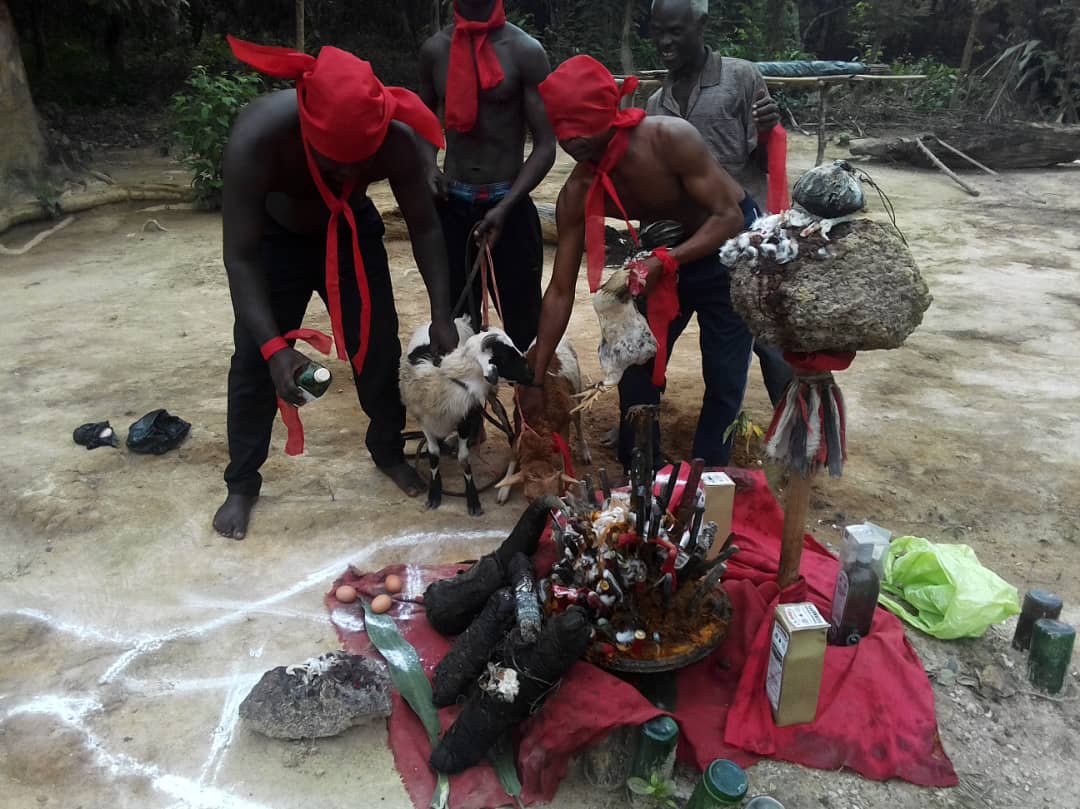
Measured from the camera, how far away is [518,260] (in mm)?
4184

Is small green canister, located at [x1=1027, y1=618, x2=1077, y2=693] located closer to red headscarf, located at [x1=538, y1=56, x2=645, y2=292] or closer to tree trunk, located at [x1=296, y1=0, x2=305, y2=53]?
red headscarf, located at [x1=538, y1=56, x2=645, y2=292]

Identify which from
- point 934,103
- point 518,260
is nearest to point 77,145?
point 518,260

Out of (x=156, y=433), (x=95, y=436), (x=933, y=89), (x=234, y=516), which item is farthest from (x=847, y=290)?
(x=933, y=89)

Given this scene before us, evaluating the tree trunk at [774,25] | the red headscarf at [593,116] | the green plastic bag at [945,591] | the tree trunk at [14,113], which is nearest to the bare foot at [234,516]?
the red headscarf at [593,116]

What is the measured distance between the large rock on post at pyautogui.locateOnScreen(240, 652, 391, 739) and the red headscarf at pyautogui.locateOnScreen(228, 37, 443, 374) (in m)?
1.64

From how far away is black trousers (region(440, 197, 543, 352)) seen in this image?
13.6 feet

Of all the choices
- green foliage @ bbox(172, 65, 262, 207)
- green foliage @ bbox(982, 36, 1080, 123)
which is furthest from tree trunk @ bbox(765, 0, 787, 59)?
green foliage @ bbox(172, 65, 262, 207)

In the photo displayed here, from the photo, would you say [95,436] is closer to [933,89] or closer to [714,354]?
[714,354]

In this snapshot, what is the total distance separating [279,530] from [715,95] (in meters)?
3.00

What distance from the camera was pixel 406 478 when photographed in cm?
413

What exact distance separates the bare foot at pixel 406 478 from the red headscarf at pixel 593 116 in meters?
1.42

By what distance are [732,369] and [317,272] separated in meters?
1.90

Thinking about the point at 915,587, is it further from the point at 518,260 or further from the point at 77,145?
the point at 77,145

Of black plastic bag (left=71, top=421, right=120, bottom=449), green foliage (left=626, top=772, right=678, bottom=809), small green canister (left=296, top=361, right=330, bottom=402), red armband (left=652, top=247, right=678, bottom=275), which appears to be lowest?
black plastic bag (left=71, top=421, right=120, bottom=449)
